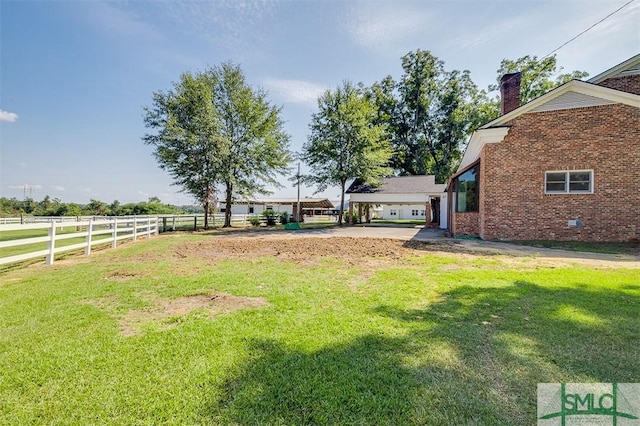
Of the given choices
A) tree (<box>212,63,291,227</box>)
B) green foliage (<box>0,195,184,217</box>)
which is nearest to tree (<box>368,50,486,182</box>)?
tree (<box>212,63,291,227</box>)

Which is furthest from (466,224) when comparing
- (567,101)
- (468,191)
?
(567,101)

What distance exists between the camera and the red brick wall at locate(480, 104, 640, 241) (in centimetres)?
1052

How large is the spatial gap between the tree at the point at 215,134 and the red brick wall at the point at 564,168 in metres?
17.2

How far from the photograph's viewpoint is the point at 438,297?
4398 mm

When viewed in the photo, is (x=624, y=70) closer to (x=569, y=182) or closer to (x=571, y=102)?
(x=571, y=102)

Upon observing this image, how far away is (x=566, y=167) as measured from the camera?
1112 cm

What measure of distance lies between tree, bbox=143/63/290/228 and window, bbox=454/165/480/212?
1494 cm

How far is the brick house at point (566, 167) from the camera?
10.5 metres

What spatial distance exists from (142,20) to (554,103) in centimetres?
1552

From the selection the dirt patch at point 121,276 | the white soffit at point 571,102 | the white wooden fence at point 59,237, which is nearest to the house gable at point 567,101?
the white soffit at point 571,102

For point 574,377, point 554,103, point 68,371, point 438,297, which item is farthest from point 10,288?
point 554,103

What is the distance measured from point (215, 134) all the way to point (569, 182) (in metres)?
20.9

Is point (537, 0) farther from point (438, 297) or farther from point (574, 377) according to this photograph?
point (574, 377)

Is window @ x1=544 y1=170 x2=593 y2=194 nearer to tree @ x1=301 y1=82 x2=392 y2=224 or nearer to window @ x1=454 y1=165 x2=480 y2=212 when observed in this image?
window @ x1=454 y1=165 x2=480 y2=212
